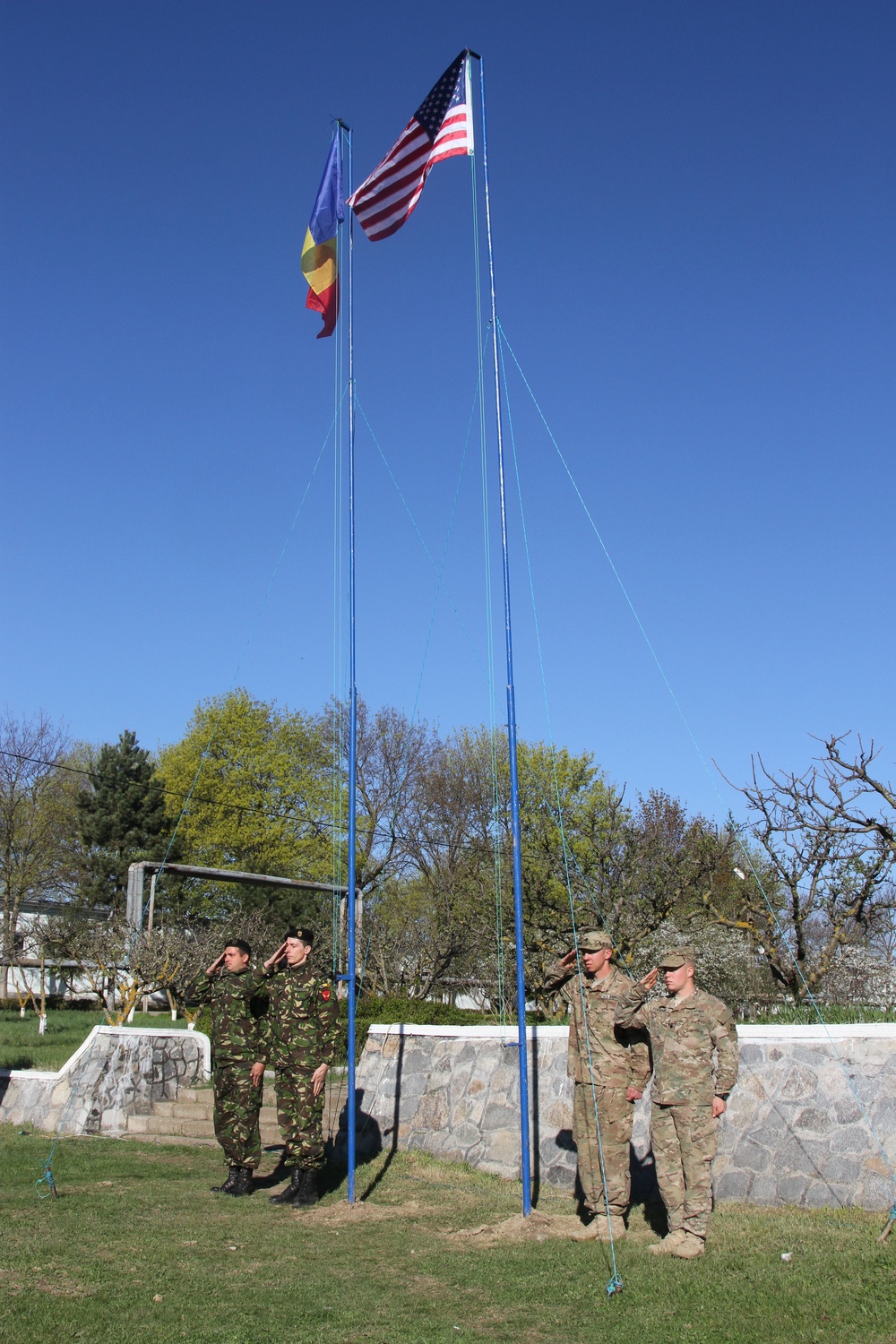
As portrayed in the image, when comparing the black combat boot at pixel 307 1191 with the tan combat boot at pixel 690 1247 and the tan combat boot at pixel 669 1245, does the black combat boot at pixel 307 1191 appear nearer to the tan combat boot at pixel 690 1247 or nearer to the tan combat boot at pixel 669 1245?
the tan combat boot at pixel 669 1245

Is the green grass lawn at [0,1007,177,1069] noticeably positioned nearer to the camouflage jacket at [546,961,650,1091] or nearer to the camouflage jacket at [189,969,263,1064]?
the camouflage jacket at [189,969,263,1064]

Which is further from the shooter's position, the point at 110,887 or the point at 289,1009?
the point at 110,887

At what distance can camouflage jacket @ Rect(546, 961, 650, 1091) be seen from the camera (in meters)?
6.96

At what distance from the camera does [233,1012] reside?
8633 mm

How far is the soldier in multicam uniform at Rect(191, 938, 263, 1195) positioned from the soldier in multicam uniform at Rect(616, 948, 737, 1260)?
3.50 metres

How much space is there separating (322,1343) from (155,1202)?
3.62 m

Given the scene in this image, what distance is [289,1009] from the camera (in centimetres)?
826

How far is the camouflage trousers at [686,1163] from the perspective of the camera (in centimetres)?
619

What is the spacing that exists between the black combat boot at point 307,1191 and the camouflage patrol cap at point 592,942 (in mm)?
2839

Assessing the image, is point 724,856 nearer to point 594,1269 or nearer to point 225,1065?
point 225,1065

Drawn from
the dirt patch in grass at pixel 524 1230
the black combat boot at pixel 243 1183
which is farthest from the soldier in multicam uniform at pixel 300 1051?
the dirt patch in grass at pixel 524 1230

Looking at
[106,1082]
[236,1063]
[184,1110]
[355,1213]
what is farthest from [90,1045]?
[355,1213]

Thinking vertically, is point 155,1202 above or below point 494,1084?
below

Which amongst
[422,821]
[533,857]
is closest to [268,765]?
[422,821]
